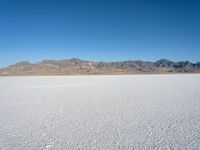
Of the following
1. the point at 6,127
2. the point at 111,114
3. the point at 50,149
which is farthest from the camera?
the point at 111,114

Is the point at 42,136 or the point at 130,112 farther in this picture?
the point at 130,112

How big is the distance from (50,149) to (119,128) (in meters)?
1.99

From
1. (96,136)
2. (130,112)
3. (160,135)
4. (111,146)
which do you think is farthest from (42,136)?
(130,112)

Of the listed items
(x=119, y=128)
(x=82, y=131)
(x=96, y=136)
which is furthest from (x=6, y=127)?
(x=119, y=128)

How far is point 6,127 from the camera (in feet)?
18.5

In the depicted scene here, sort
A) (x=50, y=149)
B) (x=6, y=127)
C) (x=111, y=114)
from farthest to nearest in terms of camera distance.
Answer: (x=111, y=114) < (x=6, y=127) < (x=50, y=149)

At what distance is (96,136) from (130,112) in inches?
111

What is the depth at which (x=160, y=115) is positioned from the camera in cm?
687

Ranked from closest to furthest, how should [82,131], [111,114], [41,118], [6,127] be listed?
[82,131] < [6,127] < [41,118] < [111,114]

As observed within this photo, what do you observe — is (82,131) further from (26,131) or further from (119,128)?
(26,131)

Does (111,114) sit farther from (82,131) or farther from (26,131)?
(26,131)

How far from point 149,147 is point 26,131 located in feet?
9.90

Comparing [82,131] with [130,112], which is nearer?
[82,131]

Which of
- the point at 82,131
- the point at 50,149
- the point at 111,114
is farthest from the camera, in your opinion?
the point at 111,114
